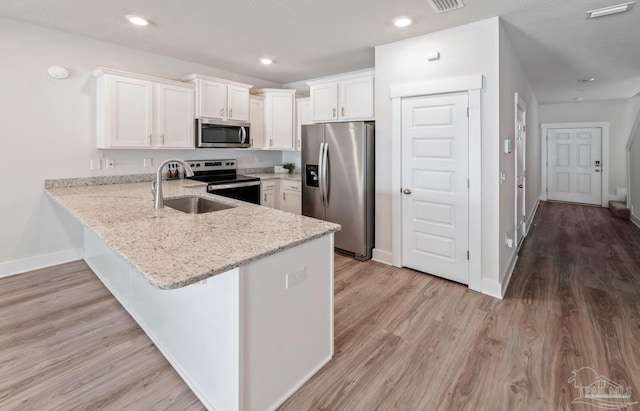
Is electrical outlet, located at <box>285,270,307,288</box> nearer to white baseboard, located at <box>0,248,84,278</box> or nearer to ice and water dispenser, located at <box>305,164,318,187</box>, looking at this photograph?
ice and water dispenser, located at <box>305,164,318,187</box>

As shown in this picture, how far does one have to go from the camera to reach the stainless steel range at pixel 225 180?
434 centimetres

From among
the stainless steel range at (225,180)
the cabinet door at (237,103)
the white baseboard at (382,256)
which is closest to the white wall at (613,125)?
the white baseboard at (382,256)

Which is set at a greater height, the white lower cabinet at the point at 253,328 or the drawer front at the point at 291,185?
the drawer front at the point at 291,185

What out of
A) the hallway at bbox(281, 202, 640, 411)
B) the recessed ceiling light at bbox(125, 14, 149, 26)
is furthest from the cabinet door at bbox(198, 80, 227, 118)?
the hallway at bbox(281, 202, 640, 411)

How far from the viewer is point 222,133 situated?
455 cm

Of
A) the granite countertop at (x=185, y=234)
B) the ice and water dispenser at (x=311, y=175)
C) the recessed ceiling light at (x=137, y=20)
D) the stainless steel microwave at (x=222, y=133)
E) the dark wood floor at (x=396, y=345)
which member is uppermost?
the recessed ceiling light at (x=137, y=20)

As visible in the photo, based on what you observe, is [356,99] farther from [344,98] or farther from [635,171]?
[635,171]

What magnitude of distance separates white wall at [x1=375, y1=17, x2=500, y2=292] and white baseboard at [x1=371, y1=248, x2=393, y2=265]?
1031 millimetres

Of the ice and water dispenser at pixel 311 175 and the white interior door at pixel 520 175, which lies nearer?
the white interior door at pixel 520 175

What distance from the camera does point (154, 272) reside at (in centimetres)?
123

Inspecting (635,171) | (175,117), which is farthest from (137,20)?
(635,171)

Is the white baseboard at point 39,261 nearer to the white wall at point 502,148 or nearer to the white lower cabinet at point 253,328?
the white lower cabinet at point 253,328

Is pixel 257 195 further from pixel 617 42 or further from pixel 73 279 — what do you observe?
pixel 617 42

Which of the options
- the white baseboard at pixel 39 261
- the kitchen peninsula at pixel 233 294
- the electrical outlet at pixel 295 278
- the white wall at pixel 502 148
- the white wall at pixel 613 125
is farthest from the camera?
the white wall at pixel 613 125
